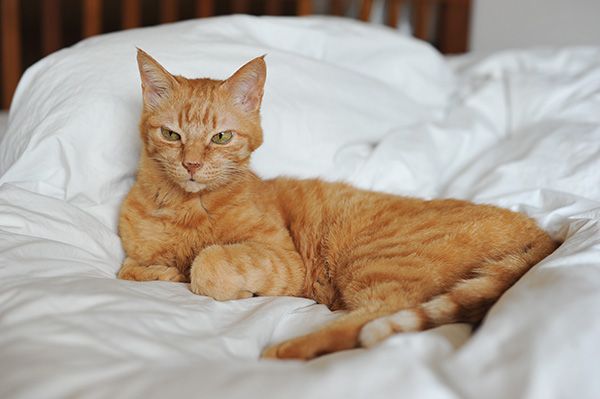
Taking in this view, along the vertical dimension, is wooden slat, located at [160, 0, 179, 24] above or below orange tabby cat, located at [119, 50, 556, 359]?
above

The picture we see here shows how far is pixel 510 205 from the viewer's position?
1802 mm

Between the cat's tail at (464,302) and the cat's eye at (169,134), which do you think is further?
the cat's eye at (169,134)

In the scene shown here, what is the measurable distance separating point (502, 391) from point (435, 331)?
0.23 m

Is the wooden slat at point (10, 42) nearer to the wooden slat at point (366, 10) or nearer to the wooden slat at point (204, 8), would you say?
the wooden slat at point (204, 8)

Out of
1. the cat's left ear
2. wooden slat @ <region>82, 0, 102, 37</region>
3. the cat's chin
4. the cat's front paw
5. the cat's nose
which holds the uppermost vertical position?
wooden slat @ <region>82, 0, 102, 37</region>

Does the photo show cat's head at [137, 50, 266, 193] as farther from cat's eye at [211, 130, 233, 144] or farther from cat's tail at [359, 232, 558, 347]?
cat's tail at [359, 232, 558, 347]

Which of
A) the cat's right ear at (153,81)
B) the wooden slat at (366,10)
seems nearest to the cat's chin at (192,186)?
the cat's right ear at (153,81)

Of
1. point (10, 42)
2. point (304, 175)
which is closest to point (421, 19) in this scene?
point (304, 175)

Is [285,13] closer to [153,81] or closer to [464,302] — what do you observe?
[153,81]

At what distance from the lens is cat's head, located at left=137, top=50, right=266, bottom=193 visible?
4.91 feet

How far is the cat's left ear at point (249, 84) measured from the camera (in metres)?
1.56

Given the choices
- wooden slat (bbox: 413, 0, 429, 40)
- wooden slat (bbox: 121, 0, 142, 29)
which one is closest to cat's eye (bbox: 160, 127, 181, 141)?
wooden slat (bbox: 121, 0, 142, 29)

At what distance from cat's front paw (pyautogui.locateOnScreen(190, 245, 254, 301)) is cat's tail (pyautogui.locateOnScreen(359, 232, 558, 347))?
42 centimetres

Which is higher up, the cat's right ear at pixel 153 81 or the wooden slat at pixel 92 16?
the wooden slat at pixel 92 16
